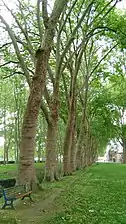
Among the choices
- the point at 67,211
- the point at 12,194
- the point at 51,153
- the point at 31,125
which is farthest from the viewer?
the point at 51,153

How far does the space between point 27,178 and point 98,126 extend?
37.0 m

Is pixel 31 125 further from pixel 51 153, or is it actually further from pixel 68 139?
pixel 68 139

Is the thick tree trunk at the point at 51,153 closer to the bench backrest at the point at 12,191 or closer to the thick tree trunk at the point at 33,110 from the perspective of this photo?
the thick tree trunk at the point at 33,110

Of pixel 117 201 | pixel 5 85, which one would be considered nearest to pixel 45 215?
pixel 117 201

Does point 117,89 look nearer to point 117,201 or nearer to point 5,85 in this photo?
point 5,85

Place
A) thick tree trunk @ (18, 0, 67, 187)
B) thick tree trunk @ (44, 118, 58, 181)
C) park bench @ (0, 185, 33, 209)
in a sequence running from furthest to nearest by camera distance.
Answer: thick tree trunk @ (44, 118, 58, 181) → thick tree trunk @ (18, 0, 67, 187) → park bench @ (0, 185, 33, 209)

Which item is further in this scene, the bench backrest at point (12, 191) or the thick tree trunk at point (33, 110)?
the thick tree trunk at point (33, 110)

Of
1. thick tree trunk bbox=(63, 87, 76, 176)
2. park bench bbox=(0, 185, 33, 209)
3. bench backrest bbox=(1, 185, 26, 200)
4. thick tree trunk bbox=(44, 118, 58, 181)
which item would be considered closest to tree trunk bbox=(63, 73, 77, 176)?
thick tree trunk bbox=(63, 87, 76, 176)

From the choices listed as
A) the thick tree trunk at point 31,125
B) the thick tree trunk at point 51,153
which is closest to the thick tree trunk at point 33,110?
the thick tree trunk at point 31,125

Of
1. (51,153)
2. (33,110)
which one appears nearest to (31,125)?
(33,110)

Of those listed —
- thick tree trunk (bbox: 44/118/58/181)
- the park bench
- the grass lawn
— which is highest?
thick tree trunk (bbox: 44/118/58/181)

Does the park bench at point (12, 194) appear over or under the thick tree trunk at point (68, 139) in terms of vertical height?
under

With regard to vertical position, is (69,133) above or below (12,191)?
above

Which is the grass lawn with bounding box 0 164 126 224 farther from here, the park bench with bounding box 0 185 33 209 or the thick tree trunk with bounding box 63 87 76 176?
the thick tree trunk with bounding box 63 87 76 176
